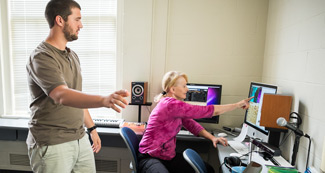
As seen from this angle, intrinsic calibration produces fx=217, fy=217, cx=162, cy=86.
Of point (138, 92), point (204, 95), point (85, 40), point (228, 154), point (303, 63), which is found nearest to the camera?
point (303, 63)

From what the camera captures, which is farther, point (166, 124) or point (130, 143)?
point (166, 124)

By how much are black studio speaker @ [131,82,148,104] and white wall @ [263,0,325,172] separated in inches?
55.4

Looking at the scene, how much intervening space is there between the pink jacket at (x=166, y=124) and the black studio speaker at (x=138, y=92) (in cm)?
68

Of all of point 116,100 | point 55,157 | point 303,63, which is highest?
point 303,63

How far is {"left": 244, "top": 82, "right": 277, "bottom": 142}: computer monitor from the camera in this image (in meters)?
1.86

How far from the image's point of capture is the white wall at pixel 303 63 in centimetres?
146

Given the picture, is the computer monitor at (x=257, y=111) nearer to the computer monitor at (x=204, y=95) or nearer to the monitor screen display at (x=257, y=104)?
the monitor screen display at (x=257, y=104)

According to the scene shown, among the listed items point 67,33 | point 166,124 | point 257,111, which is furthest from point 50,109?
point 257,111

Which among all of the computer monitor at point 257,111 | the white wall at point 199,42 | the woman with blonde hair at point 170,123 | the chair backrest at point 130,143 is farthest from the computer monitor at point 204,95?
the chair backrest at point 130,143

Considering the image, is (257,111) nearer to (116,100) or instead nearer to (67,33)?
(116,100)

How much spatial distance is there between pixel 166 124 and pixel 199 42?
4.11ft

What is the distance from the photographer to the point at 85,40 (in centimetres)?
285

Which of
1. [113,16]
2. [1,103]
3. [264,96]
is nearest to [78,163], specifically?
[264,96]

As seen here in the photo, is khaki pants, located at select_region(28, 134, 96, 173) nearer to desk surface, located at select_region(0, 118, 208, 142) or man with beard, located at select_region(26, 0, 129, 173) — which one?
man with beard, located at select_region(26, 0, 129, 173)
